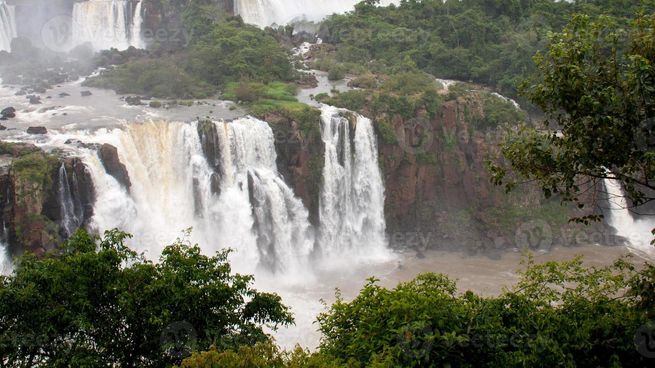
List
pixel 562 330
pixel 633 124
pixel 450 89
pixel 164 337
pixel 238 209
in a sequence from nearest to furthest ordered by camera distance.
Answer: pixel 633 124 → pixel 562 330 → pixel 164 337 → pixel 238 209 → pixel 450 89

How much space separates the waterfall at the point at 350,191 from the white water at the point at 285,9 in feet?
62.8

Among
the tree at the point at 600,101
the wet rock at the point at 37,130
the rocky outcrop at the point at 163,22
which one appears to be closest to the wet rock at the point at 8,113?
the wet rock at the point at 37,130

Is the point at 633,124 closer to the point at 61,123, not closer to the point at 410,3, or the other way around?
the point at 61,123

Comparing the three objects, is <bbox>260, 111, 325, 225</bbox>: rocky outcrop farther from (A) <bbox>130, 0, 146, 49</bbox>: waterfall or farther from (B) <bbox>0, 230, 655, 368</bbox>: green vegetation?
(A) <bbox>130, 0, 146, 49</bbox>: waterfall

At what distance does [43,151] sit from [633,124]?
19263 millimetres

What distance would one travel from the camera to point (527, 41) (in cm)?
3781

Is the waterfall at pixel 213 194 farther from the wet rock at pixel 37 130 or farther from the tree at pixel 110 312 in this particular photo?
the tree at pixel 110 312

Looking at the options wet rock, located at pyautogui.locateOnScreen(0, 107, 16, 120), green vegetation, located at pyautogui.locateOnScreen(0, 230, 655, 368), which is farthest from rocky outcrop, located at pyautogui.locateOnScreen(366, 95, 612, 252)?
green vegetation, located at pyautogui.locateOnScreen(0, 230, 655, 368)

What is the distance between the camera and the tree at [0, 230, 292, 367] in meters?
11.9

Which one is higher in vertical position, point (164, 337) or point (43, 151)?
point (43, 151)

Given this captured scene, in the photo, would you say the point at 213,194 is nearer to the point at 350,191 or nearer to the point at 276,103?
the point at 276,103

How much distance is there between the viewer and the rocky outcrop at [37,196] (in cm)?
2061

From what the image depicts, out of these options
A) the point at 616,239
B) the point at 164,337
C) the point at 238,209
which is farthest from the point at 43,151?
the point at 616,239

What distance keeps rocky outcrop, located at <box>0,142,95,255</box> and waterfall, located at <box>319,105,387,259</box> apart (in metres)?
10.4
